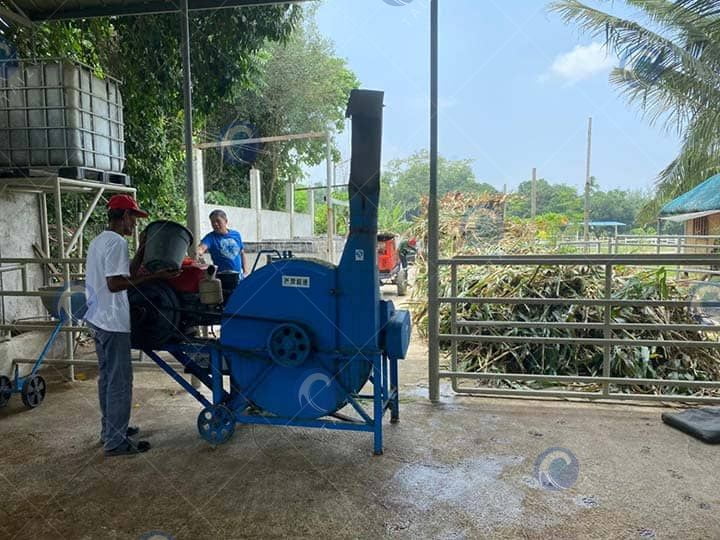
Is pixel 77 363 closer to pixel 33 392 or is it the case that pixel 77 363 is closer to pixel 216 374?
pixel 33 392

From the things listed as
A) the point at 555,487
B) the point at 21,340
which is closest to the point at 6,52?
the point at 21,340

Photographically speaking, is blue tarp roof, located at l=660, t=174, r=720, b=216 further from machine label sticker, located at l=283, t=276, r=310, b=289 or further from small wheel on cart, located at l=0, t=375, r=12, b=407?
small wheel on cart, located at l=0, t=375, r=12, b=407

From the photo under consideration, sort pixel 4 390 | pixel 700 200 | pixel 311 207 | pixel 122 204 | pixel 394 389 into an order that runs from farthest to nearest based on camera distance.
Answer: pixel 311 207 → pixel 700 200 → pixel 4 390 → pixel 394 389 → pixel 122 204

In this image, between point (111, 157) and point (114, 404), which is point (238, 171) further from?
point (114, 404)

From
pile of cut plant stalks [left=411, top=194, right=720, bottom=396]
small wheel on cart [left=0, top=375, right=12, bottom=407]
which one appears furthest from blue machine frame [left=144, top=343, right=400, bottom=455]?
pile of cut plant stalks [left=411, top=194, right=720, bottom=396]

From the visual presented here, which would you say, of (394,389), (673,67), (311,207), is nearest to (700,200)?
(673,67)

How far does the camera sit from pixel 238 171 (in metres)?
16.2

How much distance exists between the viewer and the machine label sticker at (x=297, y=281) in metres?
2.98

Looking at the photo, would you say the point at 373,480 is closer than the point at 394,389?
Yes

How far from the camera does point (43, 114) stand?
474 cm

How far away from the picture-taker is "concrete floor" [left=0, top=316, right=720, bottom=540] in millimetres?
2336

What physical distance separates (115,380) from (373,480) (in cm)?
168

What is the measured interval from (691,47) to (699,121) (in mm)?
1391

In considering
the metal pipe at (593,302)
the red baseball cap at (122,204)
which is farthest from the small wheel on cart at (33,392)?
the metal pipe at (593,302)
